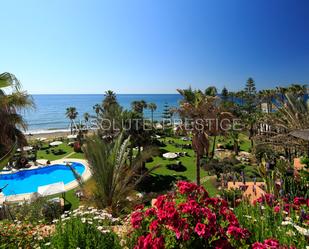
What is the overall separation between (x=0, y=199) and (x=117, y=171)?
54.2 ft

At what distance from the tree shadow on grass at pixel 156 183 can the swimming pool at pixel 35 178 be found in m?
8.04

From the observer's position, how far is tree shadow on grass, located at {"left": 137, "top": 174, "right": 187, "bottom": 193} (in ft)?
77.4

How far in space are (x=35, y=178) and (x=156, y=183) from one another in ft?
46.3

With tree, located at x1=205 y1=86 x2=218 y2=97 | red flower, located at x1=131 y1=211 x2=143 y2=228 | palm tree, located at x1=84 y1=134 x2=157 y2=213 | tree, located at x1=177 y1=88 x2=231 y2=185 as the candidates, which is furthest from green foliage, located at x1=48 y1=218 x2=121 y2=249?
tree, located at x1=205 y1=86 x2=218 y2=97

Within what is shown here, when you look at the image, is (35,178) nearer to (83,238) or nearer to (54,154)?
(54,154)

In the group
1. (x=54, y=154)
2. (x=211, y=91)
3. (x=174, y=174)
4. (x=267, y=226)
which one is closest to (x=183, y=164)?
(x=174, y=174)

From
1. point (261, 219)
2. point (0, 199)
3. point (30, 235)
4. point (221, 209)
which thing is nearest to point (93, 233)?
point (30, 235)

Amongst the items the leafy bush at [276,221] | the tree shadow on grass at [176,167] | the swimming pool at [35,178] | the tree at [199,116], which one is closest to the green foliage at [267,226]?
the leafy bush at [276,221]

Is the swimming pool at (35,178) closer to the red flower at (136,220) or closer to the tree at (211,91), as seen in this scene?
the tree at (211,91)

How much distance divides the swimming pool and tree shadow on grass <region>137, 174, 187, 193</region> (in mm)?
8037

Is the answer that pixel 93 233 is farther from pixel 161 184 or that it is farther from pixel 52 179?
pixel 52 179

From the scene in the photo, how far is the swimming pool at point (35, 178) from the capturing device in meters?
25.2

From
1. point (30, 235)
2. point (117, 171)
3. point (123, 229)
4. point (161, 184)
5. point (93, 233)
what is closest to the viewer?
point (93, 233)

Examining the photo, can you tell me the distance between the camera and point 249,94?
302 ft
